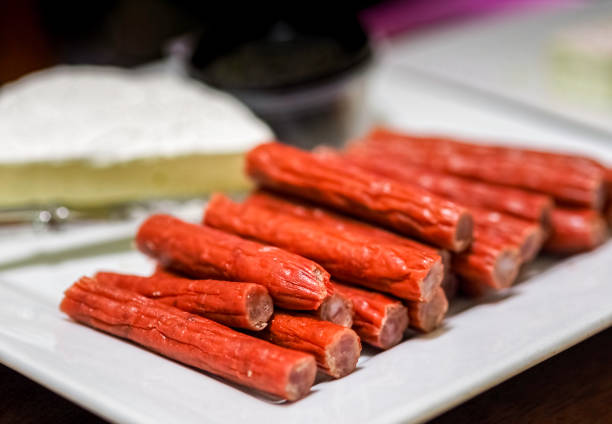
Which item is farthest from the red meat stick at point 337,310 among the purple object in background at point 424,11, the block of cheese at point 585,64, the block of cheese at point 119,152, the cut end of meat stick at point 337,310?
the purple object in background at point 424,11

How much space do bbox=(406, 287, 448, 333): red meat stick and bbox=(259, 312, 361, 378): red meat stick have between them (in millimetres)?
129

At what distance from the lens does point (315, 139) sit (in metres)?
2.20

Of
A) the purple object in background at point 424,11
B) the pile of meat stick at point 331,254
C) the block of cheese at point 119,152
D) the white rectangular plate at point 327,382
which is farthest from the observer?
the purple object in background at point 424,11

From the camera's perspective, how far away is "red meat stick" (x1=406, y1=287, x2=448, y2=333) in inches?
49.6

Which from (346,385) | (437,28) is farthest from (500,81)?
(346,385)

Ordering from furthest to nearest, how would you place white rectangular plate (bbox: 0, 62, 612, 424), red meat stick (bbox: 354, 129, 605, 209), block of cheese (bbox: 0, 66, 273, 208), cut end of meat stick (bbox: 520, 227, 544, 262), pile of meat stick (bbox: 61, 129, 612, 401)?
1. block of cheese (bbox: 0, 66, 273, 208)
2. red meat stick (bbox: 354, 129, 605, 209)
3. cut end of meat stick (bbox: 520, 227, 544, 262)
4. pile of meat stick (bbox: 61, 129, 612, 401)
5. white rectangular plate (bbox: 0, 62, 612, 424)

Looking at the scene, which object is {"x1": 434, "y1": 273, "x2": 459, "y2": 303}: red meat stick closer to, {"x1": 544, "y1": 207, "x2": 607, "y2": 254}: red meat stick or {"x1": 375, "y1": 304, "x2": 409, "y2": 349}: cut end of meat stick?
{"x1": 375, "y1": 304, "x2": 409, "y2": 349}: cut end of meat stick

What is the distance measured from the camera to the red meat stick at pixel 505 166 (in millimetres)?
1539

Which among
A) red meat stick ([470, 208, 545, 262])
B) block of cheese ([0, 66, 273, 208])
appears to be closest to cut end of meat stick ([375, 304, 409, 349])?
red meat stick ([470, 208, 545, 262])

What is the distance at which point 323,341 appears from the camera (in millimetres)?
1144

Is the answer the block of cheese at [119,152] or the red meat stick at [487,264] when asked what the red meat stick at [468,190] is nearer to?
the red meat stick at [487,264]

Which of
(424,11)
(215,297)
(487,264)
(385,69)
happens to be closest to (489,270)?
(487,264)

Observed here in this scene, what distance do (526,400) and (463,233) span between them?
27cm

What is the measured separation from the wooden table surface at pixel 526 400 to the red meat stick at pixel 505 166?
0.33 m
